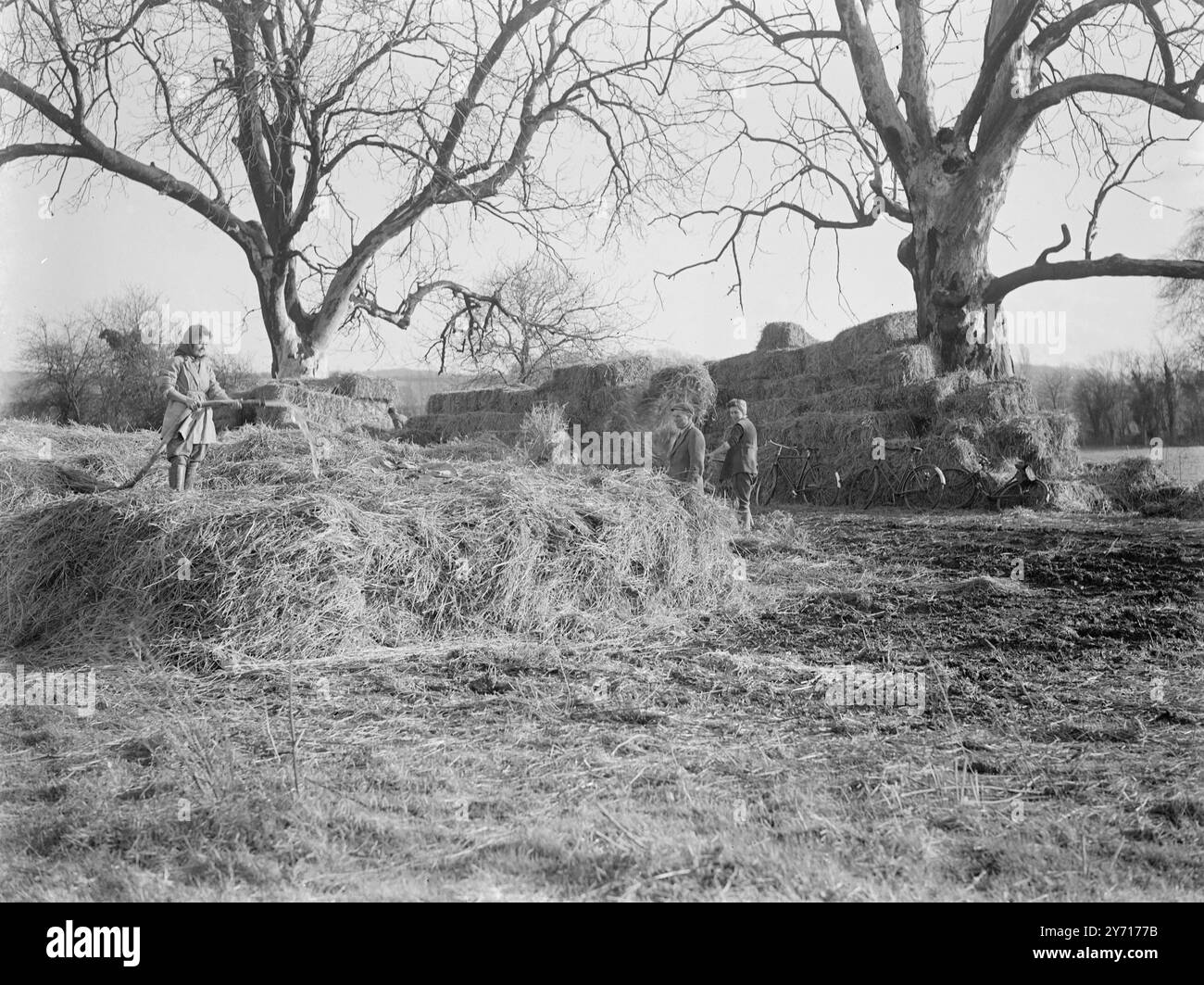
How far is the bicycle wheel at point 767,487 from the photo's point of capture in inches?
730

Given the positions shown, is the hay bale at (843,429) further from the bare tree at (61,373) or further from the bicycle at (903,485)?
the bare tree at (61,373)

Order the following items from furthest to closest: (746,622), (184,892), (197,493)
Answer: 1. (746,622)
2. (197,493)
3. (184,892)

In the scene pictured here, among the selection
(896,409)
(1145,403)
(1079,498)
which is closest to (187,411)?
(1079,498)

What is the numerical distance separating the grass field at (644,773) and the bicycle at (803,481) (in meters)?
10.8

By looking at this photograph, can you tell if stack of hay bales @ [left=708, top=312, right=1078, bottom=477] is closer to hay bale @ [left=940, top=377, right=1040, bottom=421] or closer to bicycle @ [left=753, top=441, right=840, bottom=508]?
hay bale @ [left=940, top=377, right=1040, bottom=421]

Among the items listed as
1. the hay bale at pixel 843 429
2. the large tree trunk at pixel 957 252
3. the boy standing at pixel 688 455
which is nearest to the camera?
the boy standing at pixel 688 455

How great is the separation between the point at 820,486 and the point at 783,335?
8.12 metres

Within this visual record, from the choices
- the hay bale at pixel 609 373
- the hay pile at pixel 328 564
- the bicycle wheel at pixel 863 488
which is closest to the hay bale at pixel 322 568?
the hay pile at pixel 328 564

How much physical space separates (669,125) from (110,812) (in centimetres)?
1556

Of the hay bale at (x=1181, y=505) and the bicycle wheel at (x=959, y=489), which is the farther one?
the bicycle wheel at (x=959, y=489)

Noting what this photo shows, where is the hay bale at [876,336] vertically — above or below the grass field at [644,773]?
above
